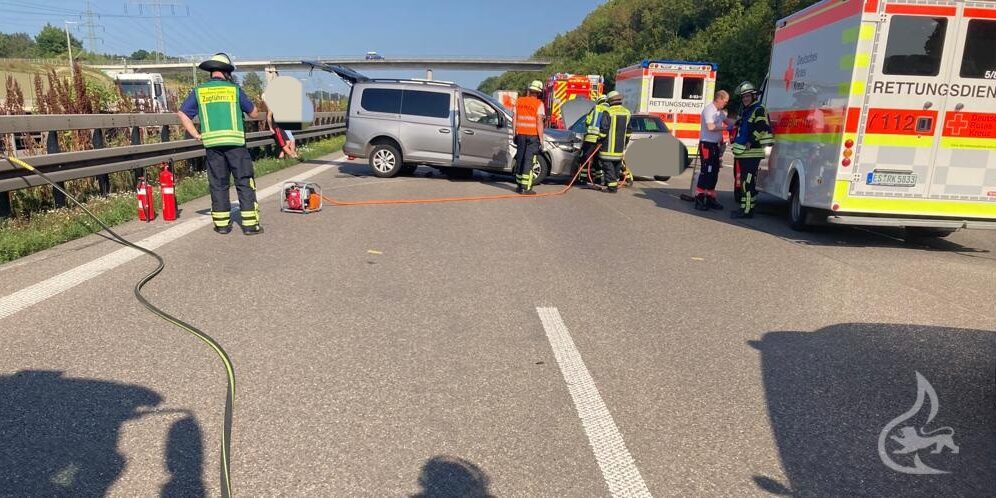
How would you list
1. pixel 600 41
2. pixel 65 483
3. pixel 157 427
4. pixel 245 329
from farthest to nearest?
1. pixel 600 41
2. pixel 245 329
3. pixel 157 427
4. pixel 65 483

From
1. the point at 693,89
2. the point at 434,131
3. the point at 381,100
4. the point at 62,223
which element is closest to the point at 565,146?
the point at 434,131

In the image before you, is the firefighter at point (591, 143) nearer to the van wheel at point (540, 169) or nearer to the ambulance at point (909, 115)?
the van wheel at point (540, 169)

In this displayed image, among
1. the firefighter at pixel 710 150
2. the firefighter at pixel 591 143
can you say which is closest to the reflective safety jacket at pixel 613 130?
the firefighter at pixel 591 143

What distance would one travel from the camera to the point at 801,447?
3324 millimetres

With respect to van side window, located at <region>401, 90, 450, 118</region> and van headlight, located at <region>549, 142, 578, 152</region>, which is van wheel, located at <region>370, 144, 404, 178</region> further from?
van headlight, located at <region>549, 142, 578, 152</region>

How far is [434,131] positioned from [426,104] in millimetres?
588

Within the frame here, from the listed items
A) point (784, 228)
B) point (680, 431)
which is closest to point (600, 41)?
point (784, 228)

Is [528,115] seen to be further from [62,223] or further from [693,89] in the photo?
[693,89]

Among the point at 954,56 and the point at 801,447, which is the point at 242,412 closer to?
the point at 801,447

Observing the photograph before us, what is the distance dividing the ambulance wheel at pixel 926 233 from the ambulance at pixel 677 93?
1039cm

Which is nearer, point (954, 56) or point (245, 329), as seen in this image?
point (245, 329)

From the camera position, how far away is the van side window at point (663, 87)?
65.7ft

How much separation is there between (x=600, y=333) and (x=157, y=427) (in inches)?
112

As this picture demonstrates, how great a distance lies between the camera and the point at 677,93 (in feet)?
65.7
